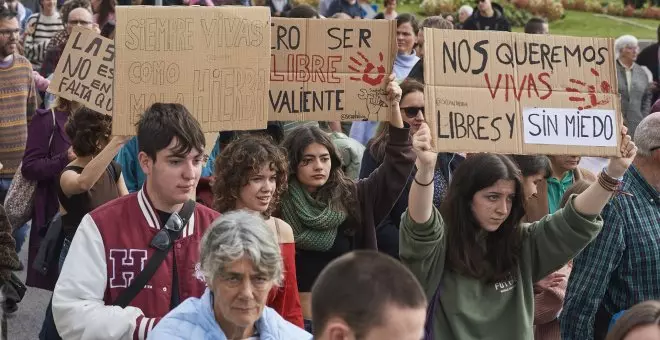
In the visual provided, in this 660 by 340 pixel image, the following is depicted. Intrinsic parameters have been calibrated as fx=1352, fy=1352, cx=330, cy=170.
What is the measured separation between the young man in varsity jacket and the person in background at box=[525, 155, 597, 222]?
3.36 meters

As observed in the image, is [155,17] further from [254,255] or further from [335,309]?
[335,309]

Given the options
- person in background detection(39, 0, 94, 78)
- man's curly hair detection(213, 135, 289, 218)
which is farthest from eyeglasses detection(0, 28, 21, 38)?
man's curly hair detection(213, 135, 289, 218)

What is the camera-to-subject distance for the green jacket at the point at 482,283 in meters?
5.57

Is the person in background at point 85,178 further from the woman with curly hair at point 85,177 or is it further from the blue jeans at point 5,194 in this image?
the blue jeans at point 5,194

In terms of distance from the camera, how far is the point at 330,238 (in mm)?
6523

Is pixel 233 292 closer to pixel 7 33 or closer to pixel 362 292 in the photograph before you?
pixel 362 292

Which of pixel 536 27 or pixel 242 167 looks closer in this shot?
pixel 242 167

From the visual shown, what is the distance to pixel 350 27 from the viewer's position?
6.96m

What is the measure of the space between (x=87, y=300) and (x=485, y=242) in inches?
71.5

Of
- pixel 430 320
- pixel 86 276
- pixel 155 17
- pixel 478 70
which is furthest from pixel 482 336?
pixel 155 17

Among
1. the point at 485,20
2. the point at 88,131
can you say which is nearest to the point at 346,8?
the point at 485,20

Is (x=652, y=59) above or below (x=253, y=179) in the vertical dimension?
above

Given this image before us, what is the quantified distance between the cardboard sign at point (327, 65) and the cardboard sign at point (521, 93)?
0.83 meters

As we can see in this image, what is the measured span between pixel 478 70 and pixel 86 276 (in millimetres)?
2200
